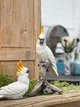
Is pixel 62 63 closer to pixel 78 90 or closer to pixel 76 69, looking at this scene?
pixel 76 69

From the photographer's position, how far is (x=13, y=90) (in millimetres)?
1236

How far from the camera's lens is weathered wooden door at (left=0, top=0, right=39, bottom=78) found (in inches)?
64.4

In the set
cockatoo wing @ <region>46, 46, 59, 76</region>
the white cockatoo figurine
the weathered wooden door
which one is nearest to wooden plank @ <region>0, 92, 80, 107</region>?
the white cockatoo figurine

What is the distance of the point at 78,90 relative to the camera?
5.19ft

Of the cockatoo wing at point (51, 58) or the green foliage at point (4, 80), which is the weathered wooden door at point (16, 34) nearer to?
the green foliage at point (4, 80)

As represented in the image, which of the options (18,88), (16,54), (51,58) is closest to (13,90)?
(18,88)

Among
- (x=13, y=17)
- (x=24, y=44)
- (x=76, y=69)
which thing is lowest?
(x=76, y=69)

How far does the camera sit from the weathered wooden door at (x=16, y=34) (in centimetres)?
164

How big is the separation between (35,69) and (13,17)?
34 centimetres

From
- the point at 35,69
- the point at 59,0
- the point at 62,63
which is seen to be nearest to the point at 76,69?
the point at 62,63

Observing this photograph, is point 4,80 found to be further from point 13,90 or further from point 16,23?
point 16,23

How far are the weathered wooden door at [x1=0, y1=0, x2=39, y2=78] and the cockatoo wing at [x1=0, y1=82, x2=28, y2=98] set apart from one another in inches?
14.9

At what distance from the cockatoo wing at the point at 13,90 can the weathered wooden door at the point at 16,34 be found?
379mm

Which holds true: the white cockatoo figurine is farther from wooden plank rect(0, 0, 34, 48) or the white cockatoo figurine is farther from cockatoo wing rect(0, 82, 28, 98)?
wooden plank rect(0, 0, 34, 48)
